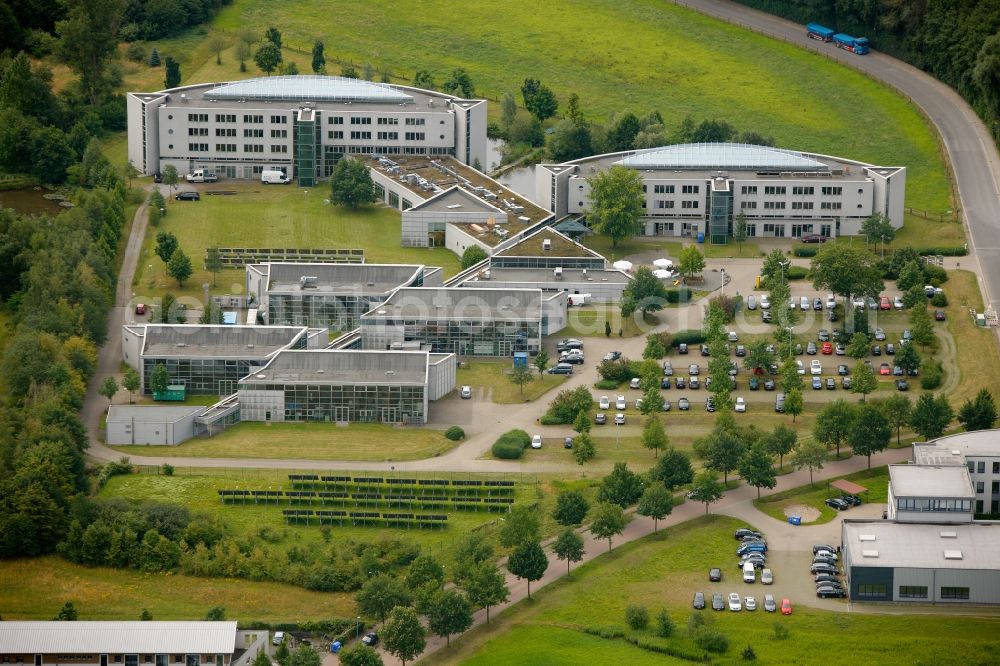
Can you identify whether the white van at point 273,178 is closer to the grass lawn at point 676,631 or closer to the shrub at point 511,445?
the shrub at point 511,445

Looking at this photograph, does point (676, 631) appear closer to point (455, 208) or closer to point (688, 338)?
point (688, 338)

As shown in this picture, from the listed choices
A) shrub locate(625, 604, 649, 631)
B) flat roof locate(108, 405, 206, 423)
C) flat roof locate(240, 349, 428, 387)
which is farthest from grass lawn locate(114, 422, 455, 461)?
shrub locate(625, 604, 649, 631)

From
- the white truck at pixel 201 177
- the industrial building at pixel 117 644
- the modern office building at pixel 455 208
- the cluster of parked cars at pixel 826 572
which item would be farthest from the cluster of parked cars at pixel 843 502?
the white truck at pixel 201 177

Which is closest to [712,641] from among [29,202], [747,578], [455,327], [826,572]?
[747,578]

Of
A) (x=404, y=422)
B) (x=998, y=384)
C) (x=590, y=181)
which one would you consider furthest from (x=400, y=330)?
(x=998, y=384)

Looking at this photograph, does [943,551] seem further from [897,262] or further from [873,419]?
[897,262]
